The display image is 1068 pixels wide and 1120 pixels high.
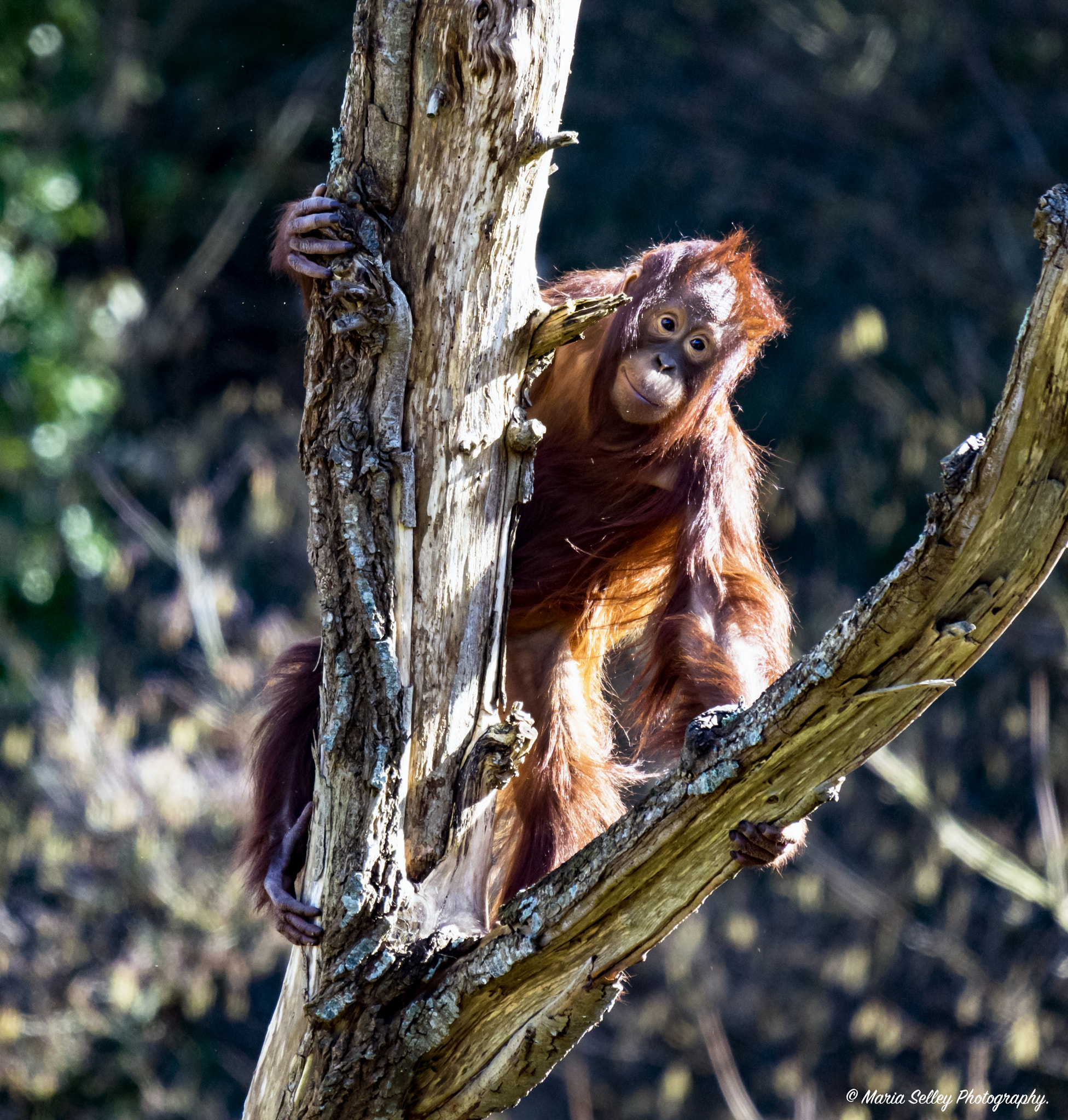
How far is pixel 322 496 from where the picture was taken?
7.52 ft

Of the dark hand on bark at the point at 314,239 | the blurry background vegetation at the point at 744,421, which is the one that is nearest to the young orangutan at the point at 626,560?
the dark hand on bark at the point at 314,239

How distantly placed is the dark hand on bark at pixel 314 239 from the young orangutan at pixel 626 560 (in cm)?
94

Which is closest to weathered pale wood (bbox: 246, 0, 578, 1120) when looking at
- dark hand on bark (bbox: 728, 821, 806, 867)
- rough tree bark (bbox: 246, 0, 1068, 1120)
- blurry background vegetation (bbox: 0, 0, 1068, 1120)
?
rough tree bark (bbox: 246, 0, 1068, 1120)

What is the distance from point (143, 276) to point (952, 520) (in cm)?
909

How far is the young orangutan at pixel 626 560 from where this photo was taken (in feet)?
9.72

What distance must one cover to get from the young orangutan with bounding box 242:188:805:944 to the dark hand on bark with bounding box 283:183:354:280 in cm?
94

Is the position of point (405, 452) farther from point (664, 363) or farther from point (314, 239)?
point (664, 363)

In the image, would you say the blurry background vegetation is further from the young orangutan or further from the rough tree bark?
the rough tree bark

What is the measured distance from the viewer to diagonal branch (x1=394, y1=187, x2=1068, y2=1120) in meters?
1.76

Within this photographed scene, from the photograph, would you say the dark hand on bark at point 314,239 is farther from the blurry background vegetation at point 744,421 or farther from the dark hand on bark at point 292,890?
the blurry background vegetation at point 744,421

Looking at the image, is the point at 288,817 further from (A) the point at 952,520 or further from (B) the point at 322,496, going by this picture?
(A) the point at 952,520

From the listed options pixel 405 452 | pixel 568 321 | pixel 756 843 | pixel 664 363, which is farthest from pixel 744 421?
pixel 756 843

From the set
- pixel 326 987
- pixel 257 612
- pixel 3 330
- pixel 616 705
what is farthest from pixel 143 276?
pixel 326 987

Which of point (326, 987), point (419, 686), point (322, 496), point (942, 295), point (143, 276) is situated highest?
point (143, 276)
